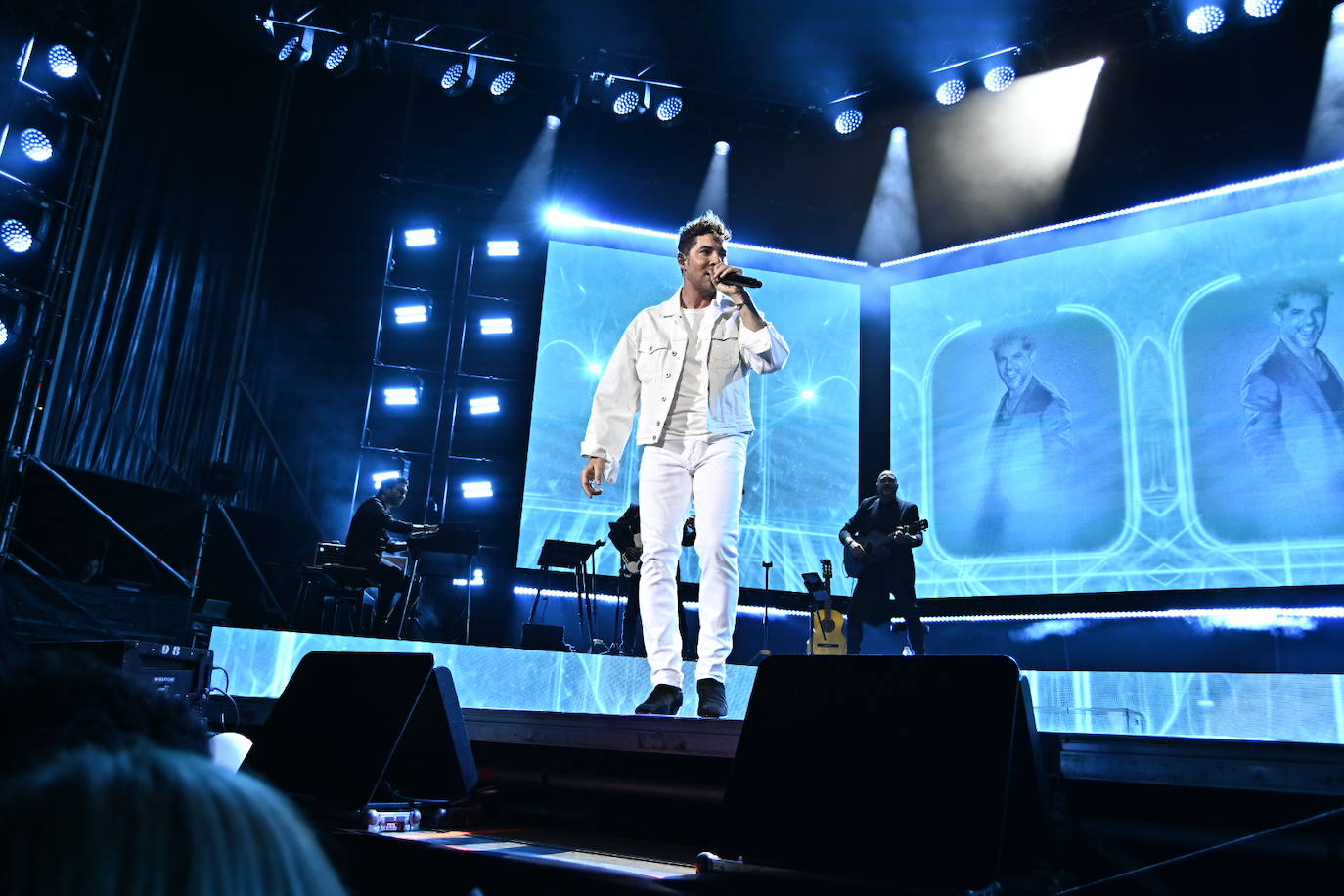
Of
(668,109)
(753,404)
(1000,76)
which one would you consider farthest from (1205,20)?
(753,404)

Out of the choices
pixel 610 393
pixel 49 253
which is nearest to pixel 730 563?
pixel 610 393

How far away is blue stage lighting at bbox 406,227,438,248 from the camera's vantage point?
1094 cm

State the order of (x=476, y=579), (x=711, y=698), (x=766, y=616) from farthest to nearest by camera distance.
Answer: (x=476, y=579), (x=766, y=616), (x=711, y=698)

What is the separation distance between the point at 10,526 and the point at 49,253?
6.17 feet

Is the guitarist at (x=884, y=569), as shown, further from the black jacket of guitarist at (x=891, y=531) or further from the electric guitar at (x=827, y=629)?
the electric guitar at (x=827, y=629)

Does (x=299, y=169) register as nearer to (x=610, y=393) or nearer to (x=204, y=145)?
(x=204, y=145)

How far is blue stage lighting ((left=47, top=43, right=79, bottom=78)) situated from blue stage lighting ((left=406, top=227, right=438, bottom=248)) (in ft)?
13.8

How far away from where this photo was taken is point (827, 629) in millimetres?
9250

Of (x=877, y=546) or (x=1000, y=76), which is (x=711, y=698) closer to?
(x=877, y=546)

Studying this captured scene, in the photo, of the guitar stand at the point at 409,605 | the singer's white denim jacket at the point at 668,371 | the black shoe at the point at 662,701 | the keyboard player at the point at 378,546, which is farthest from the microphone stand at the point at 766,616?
the black shoe at the point at 662,701

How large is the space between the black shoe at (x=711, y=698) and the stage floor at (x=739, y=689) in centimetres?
109

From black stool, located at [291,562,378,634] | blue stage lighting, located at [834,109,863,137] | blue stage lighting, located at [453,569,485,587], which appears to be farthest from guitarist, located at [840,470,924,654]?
black stool, located at [291,562,378,634]

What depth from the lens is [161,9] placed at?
8.41 metres

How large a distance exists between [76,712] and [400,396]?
10.5 m
